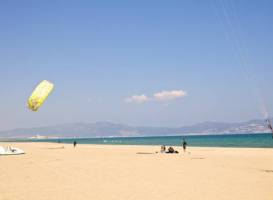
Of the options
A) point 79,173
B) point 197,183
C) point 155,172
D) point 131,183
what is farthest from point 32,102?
point 197,183

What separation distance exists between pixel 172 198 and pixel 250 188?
3.37 metres

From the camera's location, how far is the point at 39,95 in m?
23.2

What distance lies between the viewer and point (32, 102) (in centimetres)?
2312

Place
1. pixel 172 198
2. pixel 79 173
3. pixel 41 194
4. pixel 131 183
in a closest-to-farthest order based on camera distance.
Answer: pixel 172 198, pixel 41 194, pixel 131 183, pixel 79 173

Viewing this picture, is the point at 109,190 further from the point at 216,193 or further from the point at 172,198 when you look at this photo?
the point at 216,193

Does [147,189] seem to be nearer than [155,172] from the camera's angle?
Yes

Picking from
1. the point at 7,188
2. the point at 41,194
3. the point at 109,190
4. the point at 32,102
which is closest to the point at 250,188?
the point at 109,190

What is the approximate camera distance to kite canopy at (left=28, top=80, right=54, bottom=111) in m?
23.1

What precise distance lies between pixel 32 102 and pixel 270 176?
14.2m

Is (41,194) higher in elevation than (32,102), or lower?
lower

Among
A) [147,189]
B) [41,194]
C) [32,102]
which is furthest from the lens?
[32,102]

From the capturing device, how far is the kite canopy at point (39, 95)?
23.1 metres

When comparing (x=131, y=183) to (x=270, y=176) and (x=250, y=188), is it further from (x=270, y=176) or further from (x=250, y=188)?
(x=270, y=176)

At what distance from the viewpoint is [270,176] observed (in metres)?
16.1
